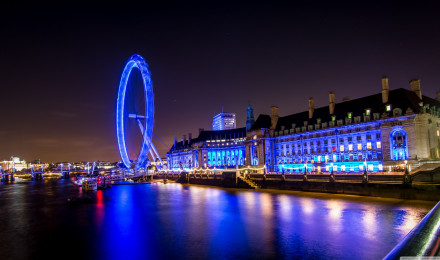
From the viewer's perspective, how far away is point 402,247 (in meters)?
3.24

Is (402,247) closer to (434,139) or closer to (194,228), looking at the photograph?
(194,228)

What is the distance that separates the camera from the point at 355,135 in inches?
2697

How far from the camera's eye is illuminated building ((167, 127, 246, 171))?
128250 mm

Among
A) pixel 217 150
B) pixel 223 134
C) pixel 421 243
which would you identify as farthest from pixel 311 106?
pixel 421 243

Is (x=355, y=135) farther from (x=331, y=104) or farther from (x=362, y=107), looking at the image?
(x=331, y=104)

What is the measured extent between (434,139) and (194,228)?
51623 mm

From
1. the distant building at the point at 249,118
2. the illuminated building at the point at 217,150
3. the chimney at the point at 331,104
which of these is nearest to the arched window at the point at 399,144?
the chimney at the point at 331,104

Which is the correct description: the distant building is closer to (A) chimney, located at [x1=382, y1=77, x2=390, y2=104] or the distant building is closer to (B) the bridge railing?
(A) chimney, located at [x1=382, y1=77, x2=390, y2=104]

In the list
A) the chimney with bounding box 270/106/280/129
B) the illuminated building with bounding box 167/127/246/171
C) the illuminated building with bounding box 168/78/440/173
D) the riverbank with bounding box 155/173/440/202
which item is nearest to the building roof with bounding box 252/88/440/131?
the illuminated building with bounding box 168/78/440/173

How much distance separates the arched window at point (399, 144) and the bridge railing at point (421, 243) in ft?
203

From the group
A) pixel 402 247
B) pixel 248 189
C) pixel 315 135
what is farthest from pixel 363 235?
pixel 315 135

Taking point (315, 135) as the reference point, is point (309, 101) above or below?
above

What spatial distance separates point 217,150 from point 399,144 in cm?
8386

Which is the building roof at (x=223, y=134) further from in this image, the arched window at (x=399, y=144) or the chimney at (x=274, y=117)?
the arched window at (x=399, y=144)
